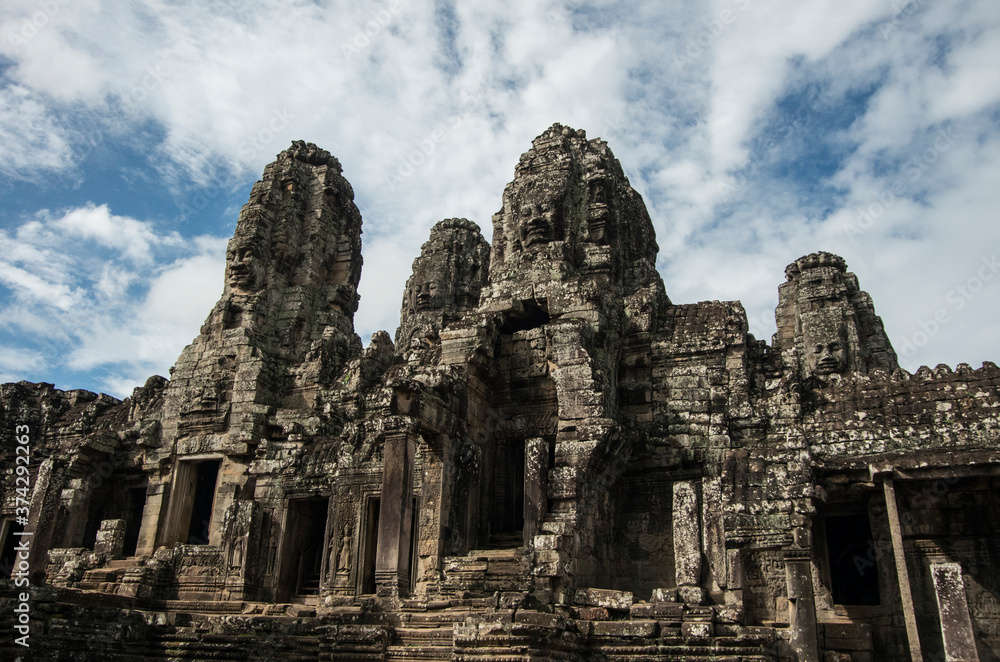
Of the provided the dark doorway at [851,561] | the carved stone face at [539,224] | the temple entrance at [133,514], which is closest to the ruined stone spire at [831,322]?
the dark doorway at [851,561]

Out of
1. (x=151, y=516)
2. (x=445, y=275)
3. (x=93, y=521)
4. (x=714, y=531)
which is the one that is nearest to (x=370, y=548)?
(x=151, y=516)

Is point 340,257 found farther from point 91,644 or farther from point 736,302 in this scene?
point 91,644

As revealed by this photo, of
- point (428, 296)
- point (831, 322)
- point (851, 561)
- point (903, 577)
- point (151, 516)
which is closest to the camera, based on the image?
point (903, 577)

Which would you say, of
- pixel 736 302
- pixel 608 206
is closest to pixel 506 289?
pixel 608 206

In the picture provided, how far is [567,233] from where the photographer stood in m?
17.4

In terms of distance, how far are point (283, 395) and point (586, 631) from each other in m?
11.1

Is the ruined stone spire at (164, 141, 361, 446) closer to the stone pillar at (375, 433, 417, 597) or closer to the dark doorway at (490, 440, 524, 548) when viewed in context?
the dark doorway at (490, 440, 524, 548)

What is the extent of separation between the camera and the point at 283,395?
19.4 meters

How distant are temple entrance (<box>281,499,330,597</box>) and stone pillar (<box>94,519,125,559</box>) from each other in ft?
13.0

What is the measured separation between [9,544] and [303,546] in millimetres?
Answer: 9391

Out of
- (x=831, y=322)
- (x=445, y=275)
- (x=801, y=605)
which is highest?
(x=445, y=275)

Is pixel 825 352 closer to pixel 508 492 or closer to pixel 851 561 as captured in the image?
pixel 851 561

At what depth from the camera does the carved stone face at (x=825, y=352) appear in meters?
22.1

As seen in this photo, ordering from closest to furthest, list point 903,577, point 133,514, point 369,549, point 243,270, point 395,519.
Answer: point 903,577
point 395,519
point 369,549
point 133,514
point 243,270
